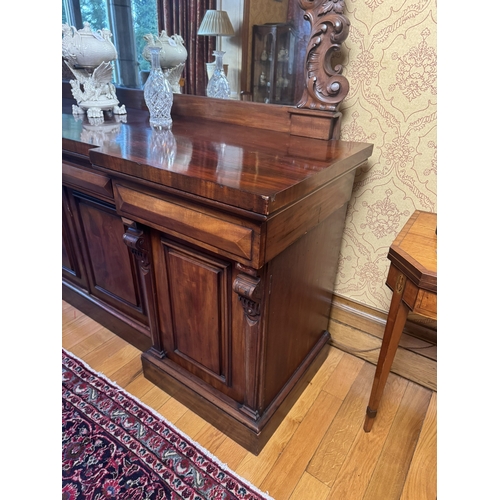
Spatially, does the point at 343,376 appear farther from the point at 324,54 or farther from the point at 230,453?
the point at 324,54

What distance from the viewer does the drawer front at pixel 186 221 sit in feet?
2.59

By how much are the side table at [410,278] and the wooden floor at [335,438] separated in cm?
16

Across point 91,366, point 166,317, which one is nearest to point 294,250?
point 166,317

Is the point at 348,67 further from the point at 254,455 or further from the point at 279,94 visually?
the point at 254,455

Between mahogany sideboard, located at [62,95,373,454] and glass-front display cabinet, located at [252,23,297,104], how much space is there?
46 millimetres

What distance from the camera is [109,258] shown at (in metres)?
1.42

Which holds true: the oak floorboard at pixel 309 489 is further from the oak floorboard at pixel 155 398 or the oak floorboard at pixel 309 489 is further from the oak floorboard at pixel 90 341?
the oak floorboard at pixel 90 341

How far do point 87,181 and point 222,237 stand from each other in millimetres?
662

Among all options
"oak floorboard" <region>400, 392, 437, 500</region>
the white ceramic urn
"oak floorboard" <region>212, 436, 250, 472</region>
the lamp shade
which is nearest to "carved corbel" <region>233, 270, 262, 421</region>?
"oak floorboard" <region>212, 436, 250, 472</region>

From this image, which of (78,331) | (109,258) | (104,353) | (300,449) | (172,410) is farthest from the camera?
(78,331)

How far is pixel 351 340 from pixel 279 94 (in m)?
1.01

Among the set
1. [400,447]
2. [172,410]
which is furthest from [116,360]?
[400,447]

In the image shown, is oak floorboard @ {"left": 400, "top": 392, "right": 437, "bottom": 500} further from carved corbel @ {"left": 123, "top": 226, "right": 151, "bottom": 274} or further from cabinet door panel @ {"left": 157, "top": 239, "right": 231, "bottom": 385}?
carved corbel @ {"left": 123, "top": 226, "right": 151, "bottom": 274}
